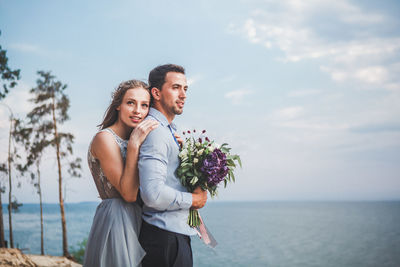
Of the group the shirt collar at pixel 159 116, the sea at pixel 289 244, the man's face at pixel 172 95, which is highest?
the man's face at pixel 172 95

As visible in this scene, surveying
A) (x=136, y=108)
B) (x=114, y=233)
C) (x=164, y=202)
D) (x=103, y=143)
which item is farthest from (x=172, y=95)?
(x=114, y=233)

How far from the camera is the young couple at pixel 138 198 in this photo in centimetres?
279

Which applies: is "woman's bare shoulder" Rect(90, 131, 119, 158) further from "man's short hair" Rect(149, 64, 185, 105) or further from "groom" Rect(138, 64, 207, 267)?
"man's short hair" Rect(149, 64, 185, 105)

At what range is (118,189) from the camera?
2.92 m

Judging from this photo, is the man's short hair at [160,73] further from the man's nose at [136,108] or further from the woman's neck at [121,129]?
the woman's neck at [121,129]

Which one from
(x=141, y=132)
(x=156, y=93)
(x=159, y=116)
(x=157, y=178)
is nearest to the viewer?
(x=157, y=178)

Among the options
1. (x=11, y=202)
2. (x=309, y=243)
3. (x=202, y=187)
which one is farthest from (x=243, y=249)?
(x=202, y=187)

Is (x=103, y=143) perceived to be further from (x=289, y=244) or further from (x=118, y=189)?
(x=289, y=244)

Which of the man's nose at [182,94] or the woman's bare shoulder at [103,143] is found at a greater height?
the man's nose at [182,94]

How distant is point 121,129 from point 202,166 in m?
0.85

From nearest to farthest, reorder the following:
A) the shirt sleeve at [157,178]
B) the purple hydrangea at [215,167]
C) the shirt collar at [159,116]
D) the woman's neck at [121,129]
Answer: the shirt sleeve at [157,178]
the purple hydrangea at [215,167]
the shirt collar at [159,116]
the woman's neck at [121,129]

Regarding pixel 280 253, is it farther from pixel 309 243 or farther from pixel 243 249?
pixel 309 243

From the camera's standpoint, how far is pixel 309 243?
69125 millimetres

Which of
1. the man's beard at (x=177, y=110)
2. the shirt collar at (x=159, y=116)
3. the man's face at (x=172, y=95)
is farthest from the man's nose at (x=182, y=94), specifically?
the shirt collar at (x=159, y=116)
